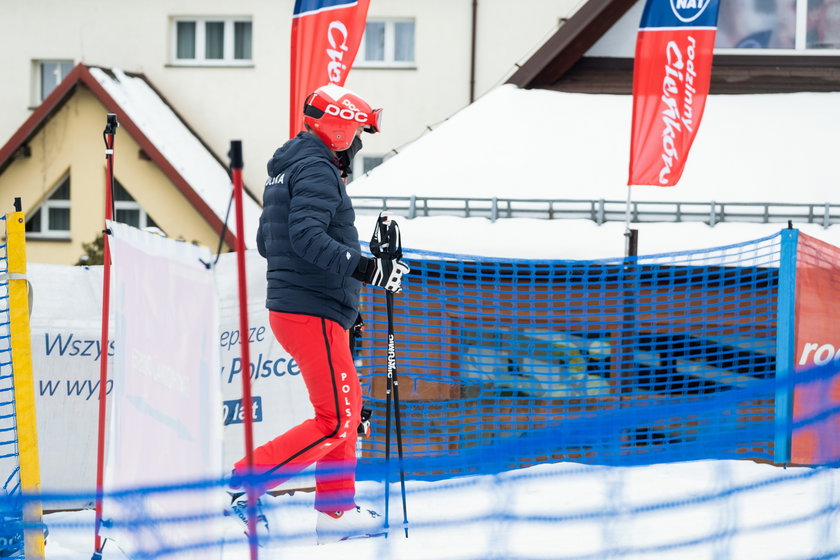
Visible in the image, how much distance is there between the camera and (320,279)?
393 cm

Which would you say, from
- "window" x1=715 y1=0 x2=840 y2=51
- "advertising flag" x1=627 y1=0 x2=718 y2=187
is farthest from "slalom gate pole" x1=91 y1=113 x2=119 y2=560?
"window" x1=715 y1=0 x2=840 y2=51

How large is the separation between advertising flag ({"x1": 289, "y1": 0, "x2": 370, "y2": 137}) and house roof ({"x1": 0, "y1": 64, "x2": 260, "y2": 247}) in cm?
865

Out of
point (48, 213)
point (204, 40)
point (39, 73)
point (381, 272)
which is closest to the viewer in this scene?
point (381, 272)

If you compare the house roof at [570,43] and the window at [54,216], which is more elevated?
the house roof at [570,43]

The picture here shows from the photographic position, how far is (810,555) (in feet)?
12.2

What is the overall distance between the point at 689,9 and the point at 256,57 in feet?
34.1

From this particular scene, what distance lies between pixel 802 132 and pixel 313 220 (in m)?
8.03

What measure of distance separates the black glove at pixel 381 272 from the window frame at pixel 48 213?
14.4 meters

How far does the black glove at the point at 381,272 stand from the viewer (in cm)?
387

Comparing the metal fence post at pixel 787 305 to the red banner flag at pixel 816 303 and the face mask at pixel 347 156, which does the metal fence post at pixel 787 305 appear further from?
the face mask at pixel 347 156

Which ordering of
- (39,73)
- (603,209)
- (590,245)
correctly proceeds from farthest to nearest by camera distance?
(39,73)
(603,209)
(590,245)

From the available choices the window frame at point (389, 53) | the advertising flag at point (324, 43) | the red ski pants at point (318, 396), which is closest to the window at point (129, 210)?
the window frame at point (389, 53)

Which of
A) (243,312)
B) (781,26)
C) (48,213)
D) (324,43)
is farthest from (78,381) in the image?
(48,213)

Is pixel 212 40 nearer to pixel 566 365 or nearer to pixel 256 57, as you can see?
pixel 256 57
